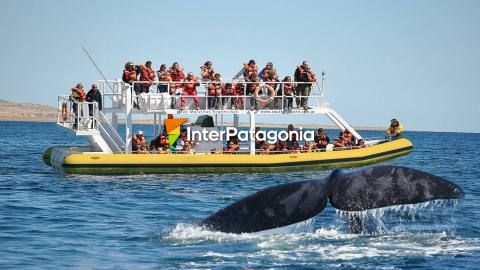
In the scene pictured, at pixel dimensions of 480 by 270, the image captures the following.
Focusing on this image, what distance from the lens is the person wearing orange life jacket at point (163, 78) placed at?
30.5m

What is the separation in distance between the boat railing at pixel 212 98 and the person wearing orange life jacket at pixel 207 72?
0.28 metres

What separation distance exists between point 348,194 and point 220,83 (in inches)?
830

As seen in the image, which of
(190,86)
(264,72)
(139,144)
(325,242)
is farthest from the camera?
(264,72)

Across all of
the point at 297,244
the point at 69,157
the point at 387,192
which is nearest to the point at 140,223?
the point at 297,244

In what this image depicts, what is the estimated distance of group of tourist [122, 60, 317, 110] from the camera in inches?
1192

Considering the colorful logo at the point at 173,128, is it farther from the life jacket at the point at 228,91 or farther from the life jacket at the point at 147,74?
the life jacket at the point at 228,91

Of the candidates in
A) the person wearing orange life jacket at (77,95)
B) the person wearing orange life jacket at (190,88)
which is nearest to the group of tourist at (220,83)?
the person wearing orange life jacket at (190,88)

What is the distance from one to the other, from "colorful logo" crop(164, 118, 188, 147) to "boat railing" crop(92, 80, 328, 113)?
44cm

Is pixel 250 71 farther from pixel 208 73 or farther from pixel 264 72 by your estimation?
pixel 208 73

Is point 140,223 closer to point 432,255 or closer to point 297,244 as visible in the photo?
point 297,244

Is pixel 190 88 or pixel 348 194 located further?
pixel 190 88

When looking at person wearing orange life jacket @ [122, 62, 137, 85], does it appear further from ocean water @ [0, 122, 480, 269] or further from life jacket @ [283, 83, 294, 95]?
ocean water @ [0, 122, 480, 269]

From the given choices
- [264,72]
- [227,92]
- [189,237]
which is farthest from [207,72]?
[189,237]

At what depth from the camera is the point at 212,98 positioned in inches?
1221
